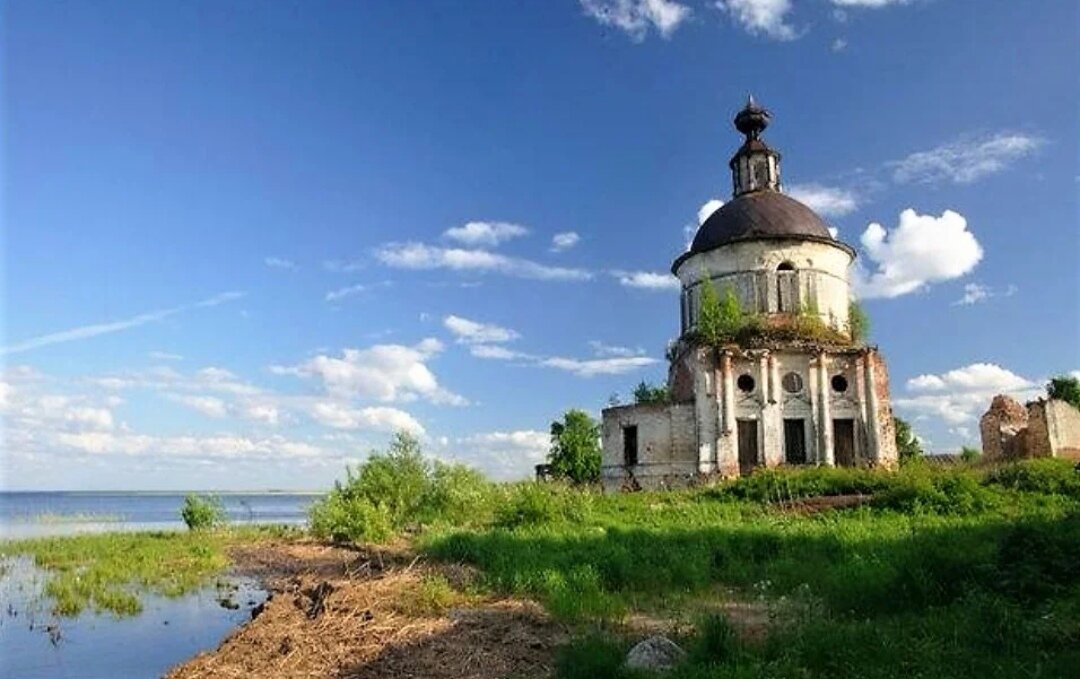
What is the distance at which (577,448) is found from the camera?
5375cm

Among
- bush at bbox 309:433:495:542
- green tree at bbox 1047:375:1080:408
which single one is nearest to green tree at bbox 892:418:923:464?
green tree at bbox 1047:375:1080:408

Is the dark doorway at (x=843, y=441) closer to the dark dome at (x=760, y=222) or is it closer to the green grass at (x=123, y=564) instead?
the dark dome at (x=760, y=222)

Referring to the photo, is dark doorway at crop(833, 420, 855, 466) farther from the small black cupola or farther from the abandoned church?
the small black cupola

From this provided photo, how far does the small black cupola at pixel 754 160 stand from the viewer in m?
38.7

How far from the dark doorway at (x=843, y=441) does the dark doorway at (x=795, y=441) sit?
1.32m

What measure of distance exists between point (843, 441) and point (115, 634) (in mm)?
26227

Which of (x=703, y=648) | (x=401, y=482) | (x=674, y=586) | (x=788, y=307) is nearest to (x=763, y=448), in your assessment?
(x=788, y=307)

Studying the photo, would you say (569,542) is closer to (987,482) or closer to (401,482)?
(401,482)

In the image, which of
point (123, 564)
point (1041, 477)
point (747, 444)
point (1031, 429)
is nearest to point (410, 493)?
point (123, 564)

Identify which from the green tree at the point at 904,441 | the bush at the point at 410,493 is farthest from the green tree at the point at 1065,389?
the bush at the point at 410,493

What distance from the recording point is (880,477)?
24438 mm

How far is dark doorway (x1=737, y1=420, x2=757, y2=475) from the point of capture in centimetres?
3222

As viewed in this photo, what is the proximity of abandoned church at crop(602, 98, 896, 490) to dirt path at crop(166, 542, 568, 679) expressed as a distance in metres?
19.5

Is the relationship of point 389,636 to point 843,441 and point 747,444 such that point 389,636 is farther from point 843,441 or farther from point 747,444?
point 843,441
